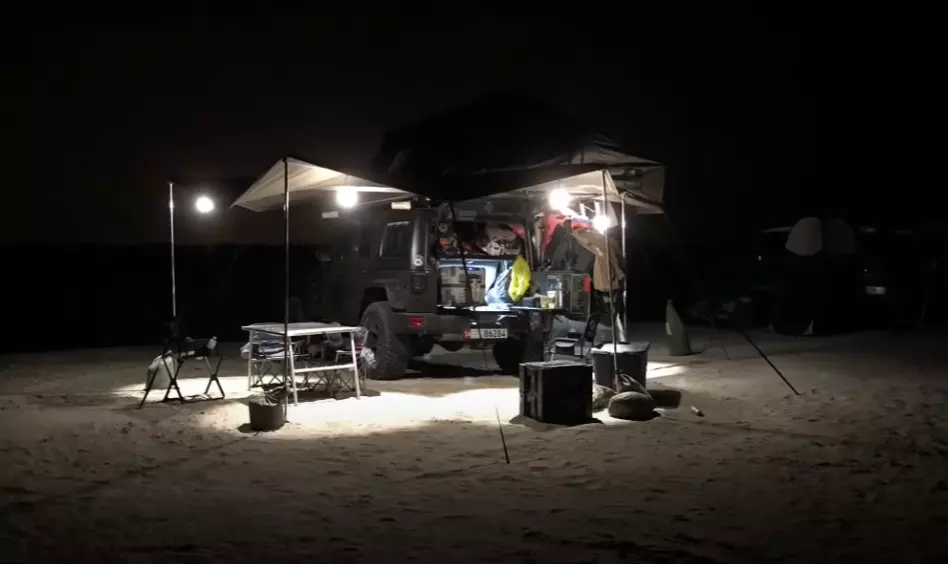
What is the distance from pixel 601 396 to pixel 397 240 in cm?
355

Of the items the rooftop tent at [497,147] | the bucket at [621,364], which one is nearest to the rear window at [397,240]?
the rooftop tent at [497,147]

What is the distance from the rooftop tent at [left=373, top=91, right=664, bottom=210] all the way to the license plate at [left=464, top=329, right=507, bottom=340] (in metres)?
2.19

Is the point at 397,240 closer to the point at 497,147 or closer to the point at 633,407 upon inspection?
the point at 633,407

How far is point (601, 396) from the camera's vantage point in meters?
8.55

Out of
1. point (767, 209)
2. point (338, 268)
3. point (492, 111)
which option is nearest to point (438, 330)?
point (338, 268)

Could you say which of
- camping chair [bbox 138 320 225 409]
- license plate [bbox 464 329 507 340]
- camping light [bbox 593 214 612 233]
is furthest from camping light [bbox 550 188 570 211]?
camping chair [bbox 138 320 225 409]

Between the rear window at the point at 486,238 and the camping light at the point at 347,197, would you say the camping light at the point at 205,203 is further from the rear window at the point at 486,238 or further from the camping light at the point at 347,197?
the rear window at the point at 486,238

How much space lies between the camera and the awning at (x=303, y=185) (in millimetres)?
8422

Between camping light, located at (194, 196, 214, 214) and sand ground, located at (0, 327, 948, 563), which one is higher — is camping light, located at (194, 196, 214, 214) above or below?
above

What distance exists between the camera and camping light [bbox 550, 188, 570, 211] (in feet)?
34.5

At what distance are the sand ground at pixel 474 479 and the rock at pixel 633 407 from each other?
0.48ft

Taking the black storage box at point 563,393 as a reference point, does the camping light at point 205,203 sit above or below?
above

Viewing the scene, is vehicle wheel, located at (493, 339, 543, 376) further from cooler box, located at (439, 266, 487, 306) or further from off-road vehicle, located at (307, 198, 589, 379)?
cooler box, located at (439, 266, 487, 306)

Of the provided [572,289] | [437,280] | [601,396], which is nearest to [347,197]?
[437,280]
